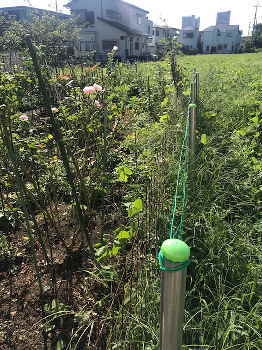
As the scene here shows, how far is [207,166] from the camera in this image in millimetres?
2889

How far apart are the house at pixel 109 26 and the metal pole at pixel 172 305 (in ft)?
94.0

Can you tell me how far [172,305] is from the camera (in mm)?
Result: 750

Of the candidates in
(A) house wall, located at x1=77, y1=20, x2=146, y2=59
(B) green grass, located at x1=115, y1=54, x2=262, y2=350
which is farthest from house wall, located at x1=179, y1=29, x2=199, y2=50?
(B) green grass, located at x1=115, y1=54, x2=262, y2=350

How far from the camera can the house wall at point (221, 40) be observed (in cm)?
5319

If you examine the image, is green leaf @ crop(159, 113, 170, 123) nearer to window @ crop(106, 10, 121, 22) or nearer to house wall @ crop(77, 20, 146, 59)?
house wall @ crop(77, 20, 146, 59)

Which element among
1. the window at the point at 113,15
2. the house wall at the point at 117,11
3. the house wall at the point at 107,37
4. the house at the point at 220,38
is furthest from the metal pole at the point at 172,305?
the house at the point at 220,38

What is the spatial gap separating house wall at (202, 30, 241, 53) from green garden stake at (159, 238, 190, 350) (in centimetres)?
5854

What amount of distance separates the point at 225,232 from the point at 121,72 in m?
7.89

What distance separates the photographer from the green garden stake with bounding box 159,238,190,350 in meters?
0.71

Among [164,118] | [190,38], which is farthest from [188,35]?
[164,118]

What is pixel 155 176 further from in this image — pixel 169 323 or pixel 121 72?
pixel 121 72

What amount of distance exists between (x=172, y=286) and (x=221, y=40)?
60.3m

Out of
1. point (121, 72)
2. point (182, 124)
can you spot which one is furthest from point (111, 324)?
point (121, 72)

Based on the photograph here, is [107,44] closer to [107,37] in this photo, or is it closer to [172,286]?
[107,37]
